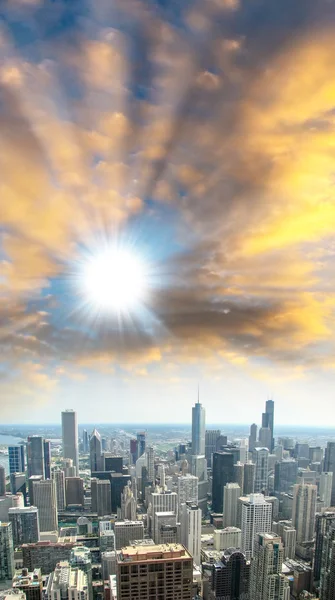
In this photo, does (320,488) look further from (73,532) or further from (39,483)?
(39,483)

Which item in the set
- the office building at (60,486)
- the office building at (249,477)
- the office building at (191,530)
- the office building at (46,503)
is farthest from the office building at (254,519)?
the office building at (60,486)

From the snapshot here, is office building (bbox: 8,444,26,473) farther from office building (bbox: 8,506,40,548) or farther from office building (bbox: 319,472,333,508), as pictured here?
office building (bbox: 319,472,333,508)

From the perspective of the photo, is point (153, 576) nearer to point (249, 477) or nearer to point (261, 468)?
point (249, 477)

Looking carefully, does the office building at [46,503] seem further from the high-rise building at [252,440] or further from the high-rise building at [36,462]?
the high-rise building at [252,440]

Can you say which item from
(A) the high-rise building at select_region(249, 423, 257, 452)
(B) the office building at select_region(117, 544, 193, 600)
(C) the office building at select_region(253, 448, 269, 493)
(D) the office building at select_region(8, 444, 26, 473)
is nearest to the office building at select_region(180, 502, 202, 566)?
(A) the high-rise building at select_region(249, 423, 257, 452)

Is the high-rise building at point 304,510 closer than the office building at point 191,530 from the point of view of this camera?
No

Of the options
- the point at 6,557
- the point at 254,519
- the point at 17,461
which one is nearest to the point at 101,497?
the point at 17,461

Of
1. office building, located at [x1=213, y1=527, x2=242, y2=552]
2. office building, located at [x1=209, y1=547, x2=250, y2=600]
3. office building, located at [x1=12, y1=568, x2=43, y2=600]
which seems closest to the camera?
office building, located at [x1=12, y1=568, x2=43, y2=600]
